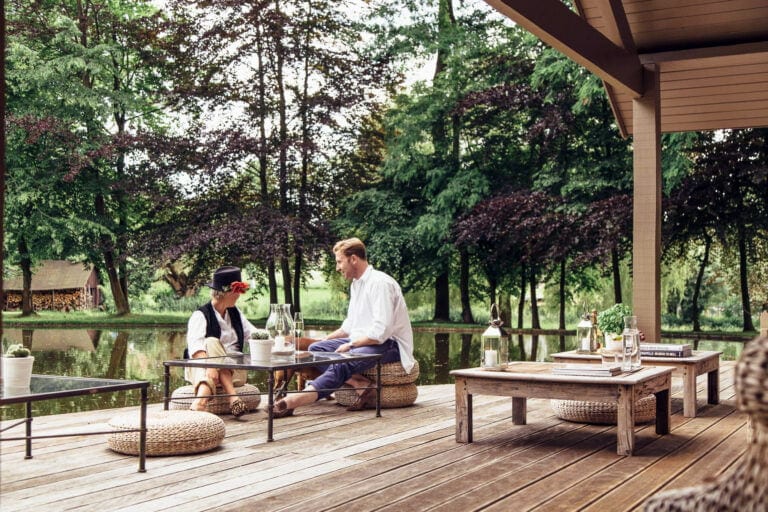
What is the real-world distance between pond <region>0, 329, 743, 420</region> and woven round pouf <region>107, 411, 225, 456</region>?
420 centimetres

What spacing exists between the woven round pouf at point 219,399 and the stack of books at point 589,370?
1920 millimetres

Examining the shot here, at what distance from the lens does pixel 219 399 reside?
5234mm

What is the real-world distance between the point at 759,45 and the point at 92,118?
15.7 meters

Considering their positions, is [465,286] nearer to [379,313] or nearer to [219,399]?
[379,313]

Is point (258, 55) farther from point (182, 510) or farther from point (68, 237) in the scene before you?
point (182, 510)

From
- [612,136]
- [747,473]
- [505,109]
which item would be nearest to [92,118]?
[505,109]

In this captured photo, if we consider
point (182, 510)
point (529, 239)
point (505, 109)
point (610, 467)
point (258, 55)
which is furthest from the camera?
point (258, 55)

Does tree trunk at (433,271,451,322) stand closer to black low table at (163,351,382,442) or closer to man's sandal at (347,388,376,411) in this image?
man's sandal at (347,388,376,411)

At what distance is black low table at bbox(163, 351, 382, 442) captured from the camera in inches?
175

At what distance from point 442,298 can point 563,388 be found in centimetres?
1438

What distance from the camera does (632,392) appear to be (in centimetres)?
408

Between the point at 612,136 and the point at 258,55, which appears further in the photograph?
the point at 258,55

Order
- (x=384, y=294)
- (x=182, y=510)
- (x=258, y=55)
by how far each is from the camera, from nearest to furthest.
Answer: (x=182, y=510), (x=384, y=294), (x=258, y=55)

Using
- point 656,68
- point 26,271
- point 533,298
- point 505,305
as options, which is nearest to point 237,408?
point 656,68
